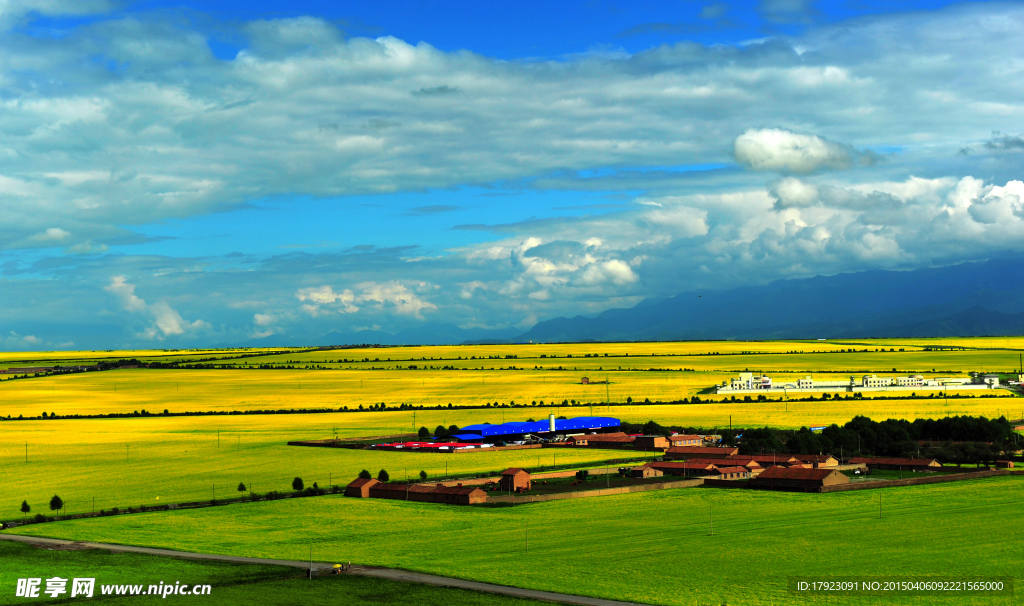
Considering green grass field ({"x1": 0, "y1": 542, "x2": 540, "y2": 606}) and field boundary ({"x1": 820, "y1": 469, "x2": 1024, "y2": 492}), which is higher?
field boundary ({"x1": 820, "y1": 469, "x2": 1024, "y2": 492})

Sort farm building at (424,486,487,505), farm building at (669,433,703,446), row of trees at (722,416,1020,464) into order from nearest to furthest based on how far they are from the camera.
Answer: farm building at (424,486,487,505)
row of trees at (722,416,1020,464)
farm building at (669,433,703,446)

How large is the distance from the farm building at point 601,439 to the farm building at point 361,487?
35.7 m

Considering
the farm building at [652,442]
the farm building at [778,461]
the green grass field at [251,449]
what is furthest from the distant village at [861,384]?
the farm building at [778,461]

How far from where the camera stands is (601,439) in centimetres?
10319

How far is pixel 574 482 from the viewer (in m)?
76.6

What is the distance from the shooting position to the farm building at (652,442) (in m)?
97.8

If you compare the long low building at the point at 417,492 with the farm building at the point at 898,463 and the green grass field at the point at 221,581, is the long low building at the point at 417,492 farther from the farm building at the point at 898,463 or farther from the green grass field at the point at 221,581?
the farm building at the point at 898,463

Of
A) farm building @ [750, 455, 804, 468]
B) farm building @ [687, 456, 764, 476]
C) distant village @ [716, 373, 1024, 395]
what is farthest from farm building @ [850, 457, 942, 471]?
distant village @ [716, 373, 1024, 395]

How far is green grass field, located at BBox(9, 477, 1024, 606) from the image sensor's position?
1757 inches

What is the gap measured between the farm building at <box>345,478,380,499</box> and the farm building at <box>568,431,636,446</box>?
35655 mm

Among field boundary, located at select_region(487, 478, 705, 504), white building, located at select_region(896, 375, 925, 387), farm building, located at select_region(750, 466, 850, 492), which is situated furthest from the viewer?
white building, located at select_region(896, 375, 925, 387)

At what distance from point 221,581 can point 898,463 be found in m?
61.6

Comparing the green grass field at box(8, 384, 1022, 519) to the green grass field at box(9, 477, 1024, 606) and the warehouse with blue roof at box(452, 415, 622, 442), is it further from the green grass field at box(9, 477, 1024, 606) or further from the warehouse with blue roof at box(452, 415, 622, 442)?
the green grass field at box(9, 477, 1024, 606)

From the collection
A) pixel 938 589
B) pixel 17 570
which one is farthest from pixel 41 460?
pixel 938 589
